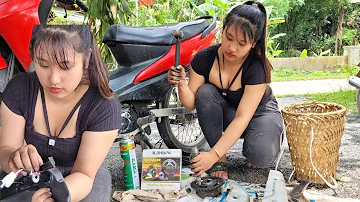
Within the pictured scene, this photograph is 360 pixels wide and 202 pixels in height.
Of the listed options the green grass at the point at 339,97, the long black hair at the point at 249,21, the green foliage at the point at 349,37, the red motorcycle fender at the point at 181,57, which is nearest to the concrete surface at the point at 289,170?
the red motorcycle fender at the point at 181,57

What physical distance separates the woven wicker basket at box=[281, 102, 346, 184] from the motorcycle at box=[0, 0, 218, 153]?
0.74 metres

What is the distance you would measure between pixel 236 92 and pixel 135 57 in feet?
2.14

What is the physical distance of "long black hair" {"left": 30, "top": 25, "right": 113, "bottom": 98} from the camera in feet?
4.48

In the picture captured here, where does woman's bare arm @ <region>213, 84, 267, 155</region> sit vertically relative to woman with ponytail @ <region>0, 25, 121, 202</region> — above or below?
below

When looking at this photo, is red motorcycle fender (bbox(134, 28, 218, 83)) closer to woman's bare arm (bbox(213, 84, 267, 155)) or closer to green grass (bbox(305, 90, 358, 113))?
woman's bare arm (bbox(213, 84, 267, 155))

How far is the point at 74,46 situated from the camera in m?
1.40

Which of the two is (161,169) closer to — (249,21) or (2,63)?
(249,21)

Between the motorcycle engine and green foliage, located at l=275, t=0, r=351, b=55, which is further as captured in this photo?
green foliage, located at l=275, t=0, r=351, b=55

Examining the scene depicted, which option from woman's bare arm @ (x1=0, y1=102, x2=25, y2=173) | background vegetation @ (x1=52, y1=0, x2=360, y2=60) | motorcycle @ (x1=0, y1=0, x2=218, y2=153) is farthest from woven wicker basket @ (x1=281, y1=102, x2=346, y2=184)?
background vegetation @ (x1=52, y1=0, x2=360, y2=60)

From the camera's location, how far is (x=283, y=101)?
5219 mm

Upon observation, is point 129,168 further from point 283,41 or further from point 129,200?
point 283,41

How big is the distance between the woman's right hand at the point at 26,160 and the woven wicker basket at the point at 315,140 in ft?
4.83

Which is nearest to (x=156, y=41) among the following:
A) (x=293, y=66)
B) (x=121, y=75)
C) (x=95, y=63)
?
(x=121, y=75)

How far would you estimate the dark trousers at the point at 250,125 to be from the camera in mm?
2281
